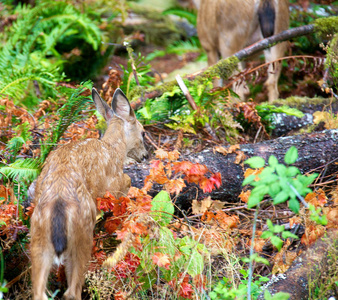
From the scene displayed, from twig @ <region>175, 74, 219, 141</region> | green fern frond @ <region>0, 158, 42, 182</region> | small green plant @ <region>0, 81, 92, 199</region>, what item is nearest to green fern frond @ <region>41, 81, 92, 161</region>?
small green plant @ <region>0, 81, 92, 199</region>

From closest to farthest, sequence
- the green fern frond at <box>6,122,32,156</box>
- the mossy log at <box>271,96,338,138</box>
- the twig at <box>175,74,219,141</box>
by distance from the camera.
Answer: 1. the green fern frond at <box>6,122,32,156</box>
2. the twig at <box>175,74,219,141</box>
3. the mossy log at <box>271,96,338,138</box>

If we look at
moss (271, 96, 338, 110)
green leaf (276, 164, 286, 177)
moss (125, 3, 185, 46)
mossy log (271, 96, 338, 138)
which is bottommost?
moss (125, 3, 185, 46)

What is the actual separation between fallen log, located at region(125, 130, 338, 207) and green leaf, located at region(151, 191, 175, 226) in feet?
2.60

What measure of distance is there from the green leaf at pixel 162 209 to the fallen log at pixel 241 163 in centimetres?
79

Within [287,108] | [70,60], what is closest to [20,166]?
[287,108]

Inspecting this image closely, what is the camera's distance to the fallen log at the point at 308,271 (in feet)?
12.9

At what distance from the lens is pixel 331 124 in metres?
6.55

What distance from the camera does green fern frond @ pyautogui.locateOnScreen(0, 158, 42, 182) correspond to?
492 cm

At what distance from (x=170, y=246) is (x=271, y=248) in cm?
164

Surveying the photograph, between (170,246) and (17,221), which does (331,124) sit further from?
(17,221)

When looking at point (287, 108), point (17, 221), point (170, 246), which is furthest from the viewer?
point (287, 108)

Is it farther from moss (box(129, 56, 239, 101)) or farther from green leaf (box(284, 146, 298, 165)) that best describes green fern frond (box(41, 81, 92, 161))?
green leaf (box(284, 146, 298, 165))

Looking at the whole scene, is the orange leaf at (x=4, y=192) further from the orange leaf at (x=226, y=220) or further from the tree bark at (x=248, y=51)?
the tree bark at (x=248, y=51)

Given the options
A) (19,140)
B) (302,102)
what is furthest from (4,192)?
(302,102)
